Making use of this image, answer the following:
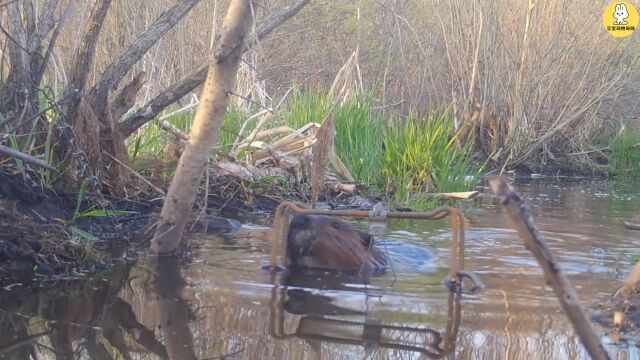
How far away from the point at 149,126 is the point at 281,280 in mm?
3051

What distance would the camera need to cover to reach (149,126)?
691 cm

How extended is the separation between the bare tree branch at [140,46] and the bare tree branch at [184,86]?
9.9 inches

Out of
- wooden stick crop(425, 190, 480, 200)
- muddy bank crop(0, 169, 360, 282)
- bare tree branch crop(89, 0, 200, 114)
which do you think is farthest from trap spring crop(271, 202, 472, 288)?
wooden stick crop(425, 190, 480, 200)

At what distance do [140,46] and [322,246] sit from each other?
170 cm

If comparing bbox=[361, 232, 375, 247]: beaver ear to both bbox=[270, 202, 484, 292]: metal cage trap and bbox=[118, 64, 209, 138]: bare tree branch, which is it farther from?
bbox=[118, 64, 209, 138]: bare tree branch

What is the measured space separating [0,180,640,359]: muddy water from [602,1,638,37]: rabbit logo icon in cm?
701

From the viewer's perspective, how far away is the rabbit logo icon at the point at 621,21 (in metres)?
11.5

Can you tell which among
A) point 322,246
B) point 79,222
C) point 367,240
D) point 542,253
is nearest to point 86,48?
point 79,222

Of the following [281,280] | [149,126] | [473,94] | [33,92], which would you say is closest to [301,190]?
[149,126]

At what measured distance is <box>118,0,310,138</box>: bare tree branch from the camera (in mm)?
5009

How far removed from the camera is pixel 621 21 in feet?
38.2

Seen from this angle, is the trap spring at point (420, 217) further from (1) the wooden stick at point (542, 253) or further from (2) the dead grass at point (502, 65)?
(2) the dead grass at point (502, 65)

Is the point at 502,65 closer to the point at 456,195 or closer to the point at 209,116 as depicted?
the point at 456,195

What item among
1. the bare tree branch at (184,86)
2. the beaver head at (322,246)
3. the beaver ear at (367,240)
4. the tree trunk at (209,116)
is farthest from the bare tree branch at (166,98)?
the beaver ear at (367,240)
